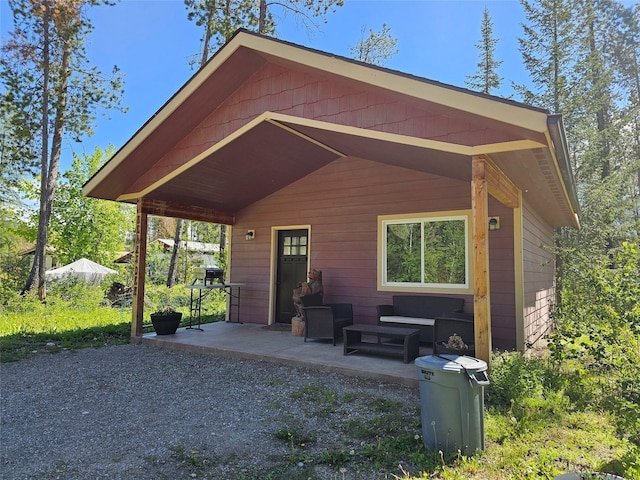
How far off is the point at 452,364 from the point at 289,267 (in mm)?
5625

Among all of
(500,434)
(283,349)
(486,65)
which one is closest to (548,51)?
(486,65)

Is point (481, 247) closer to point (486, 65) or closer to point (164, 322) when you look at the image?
point (164, 322)

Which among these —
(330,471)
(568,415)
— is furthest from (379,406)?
(568,415)

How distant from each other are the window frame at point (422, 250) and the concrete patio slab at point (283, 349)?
967 millimetres

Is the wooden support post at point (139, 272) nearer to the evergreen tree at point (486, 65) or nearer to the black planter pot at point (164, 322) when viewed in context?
the black planter pot at point (164, 322)

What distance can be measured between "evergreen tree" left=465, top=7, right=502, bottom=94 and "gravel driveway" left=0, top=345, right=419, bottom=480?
53.2 ft

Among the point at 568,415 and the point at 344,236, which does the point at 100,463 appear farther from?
the point at 344,236

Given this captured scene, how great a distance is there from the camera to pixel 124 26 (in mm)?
12203

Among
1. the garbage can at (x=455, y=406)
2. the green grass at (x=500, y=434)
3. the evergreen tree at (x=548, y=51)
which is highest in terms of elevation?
the evergreen tree at (x=548, y=51)

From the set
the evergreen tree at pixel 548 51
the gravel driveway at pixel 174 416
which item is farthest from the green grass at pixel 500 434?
the evergreen tree at pixel 548 51

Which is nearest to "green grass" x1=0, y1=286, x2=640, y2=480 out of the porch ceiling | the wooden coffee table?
the wooden coffee table

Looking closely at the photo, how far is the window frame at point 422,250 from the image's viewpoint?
6027mm

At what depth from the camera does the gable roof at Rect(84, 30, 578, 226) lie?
360 centimetres

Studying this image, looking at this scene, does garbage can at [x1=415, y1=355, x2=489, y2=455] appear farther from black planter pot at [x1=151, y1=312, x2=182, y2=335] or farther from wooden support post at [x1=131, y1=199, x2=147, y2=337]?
wooden support post at [x1=131, y1=199, x2=147, y2=337]
